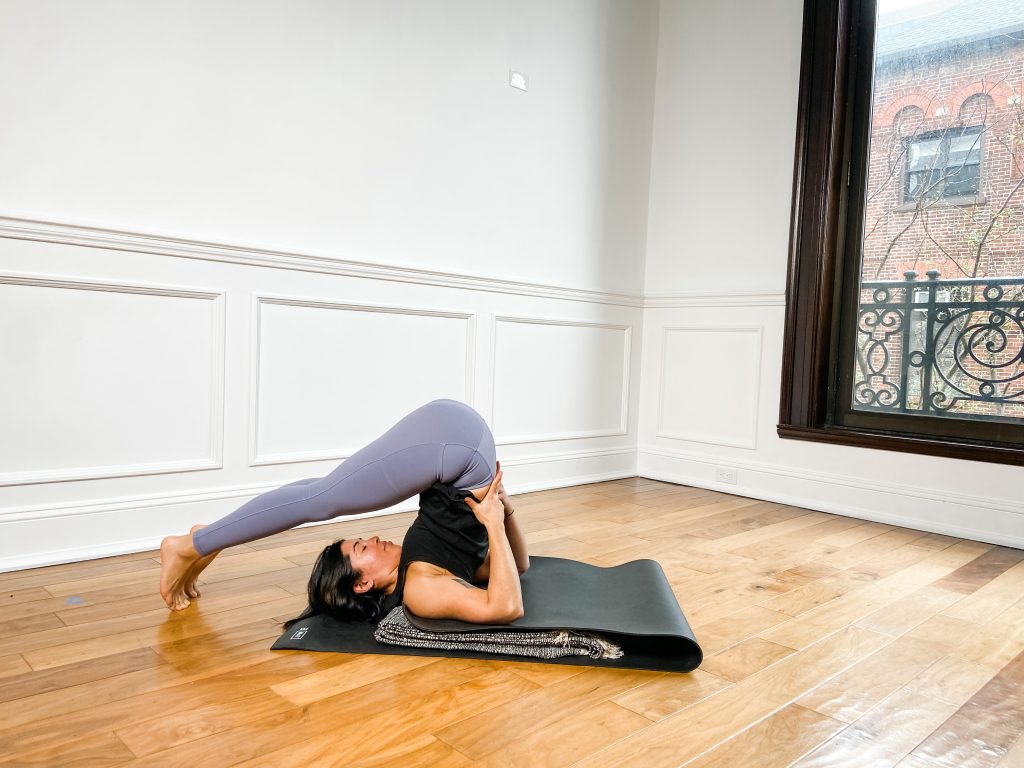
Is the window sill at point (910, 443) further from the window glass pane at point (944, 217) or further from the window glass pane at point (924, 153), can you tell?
the window glass pane at point (924, 153)

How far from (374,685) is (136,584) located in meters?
0.99

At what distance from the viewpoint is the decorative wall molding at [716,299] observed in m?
3.74

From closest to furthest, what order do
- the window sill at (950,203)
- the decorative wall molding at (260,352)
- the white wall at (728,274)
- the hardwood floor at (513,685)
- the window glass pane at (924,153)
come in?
the hardwood floor at (513,685) < the decorative wall molding at (260,352) < the window sill at (950,203) < the window glass pane at (924,153) < the white wall at (728,274)

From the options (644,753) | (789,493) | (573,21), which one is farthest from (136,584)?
(573,21)

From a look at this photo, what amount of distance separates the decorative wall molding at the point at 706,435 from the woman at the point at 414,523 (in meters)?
2.27

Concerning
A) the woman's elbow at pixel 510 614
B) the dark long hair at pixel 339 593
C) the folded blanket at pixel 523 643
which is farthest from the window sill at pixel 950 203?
the dark long hair at pixel 339 593

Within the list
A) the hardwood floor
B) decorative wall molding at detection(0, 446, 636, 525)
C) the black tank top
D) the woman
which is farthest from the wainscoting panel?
the black tank top

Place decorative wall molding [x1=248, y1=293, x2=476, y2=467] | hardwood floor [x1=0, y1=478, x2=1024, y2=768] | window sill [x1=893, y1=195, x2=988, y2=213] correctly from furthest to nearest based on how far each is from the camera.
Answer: window sill [x1=893, y1=195, x2=988, y2=213]
decorative wall molding [x1=248, y1=293, x2=476, y2=467]
hardwood floor [x1=0, y1=478, x2=1024, y2=768]

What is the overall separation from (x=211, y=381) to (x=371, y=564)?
1153mm

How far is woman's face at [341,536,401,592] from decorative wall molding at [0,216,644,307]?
1.29 meters

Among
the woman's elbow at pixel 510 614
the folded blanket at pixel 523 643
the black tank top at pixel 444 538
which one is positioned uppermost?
the black tank top at pixel 444 538

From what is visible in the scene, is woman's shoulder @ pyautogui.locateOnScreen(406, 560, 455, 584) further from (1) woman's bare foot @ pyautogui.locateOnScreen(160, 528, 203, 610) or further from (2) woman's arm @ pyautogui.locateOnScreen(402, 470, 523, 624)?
(1) woman's bare foot @ pyautogui.locateOnScreen(160, 528, 203, 610)

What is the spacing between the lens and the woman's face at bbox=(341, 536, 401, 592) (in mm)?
1811

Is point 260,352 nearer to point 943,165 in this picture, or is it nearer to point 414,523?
point 414,523
